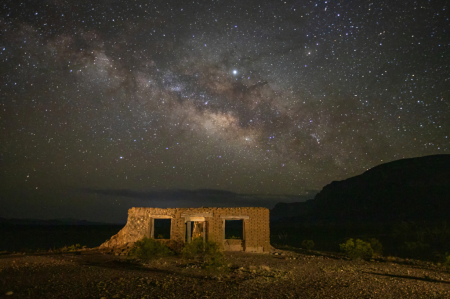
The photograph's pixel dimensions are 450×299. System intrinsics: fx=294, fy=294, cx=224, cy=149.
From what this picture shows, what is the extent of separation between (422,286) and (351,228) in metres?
38.5

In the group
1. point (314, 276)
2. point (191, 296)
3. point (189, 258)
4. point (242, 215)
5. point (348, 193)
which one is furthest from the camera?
point (348, 193)

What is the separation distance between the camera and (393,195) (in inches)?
2119

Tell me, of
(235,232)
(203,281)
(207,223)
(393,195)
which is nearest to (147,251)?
(203,281)

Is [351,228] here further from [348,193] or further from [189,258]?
[189,258]

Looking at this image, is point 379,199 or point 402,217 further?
point 379,199

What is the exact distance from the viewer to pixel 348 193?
6675 centimetres

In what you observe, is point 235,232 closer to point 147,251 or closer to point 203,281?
point 147,251

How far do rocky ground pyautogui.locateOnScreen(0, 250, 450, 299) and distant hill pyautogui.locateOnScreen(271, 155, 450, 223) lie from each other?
3568cm

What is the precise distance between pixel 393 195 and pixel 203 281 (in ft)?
177

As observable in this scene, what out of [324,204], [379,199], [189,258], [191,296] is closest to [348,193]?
[324,204]

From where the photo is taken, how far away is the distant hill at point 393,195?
→ 151 ft

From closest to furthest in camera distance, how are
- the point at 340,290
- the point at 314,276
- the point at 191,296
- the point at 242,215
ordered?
1. the point at 191,296
2. the point at 340,290
3. the point at 314,276
4. the point at 242,215

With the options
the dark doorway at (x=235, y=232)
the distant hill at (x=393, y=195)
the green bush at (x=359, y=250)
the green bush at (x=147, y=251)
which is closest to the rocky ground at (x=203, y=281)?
the green bush at (x=147, y=251)

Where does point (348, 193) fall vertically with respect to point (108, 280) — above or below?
above
